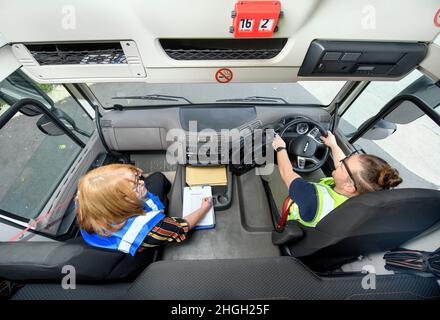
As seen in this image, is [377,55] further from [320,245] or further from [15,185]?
[15,185]

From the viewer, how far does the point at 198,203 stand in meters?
1.91

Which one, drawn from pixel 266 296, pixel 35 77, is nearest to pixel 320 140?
pixel 266 296

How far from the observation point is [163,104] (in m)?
2.08

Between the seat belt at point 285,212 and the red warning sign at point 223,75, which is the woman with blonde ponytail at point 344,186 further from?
the red warning sign at point 223,75

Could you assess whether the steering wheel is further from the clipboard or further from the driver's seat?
the clipboard

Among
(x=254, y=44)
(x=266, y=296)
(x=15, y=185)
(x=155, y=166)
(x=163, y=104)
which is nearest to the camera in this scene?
(x=266, y=296)

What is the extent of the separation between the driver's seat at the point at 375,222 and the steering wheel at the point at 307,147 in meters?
0.63

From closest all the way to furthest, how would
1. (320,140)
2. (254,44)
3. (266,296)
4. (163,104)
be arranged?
(266,296)
(254,44)
(320,140)
(163,104)

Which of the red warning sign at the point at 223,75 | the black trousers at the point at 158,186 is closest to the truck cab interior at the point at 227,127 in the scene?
the red warning sign at the point at 223,75

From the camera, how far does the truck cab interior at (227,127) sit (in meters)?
0.94

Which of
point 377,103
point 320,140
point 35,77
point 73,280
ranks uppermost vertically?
point 35,77

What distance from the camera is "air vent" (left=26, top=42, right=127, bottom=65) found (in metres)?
1.11

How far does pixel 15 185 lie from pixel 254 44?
200 cm

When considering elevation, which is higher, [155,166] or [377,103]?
[377,103]
